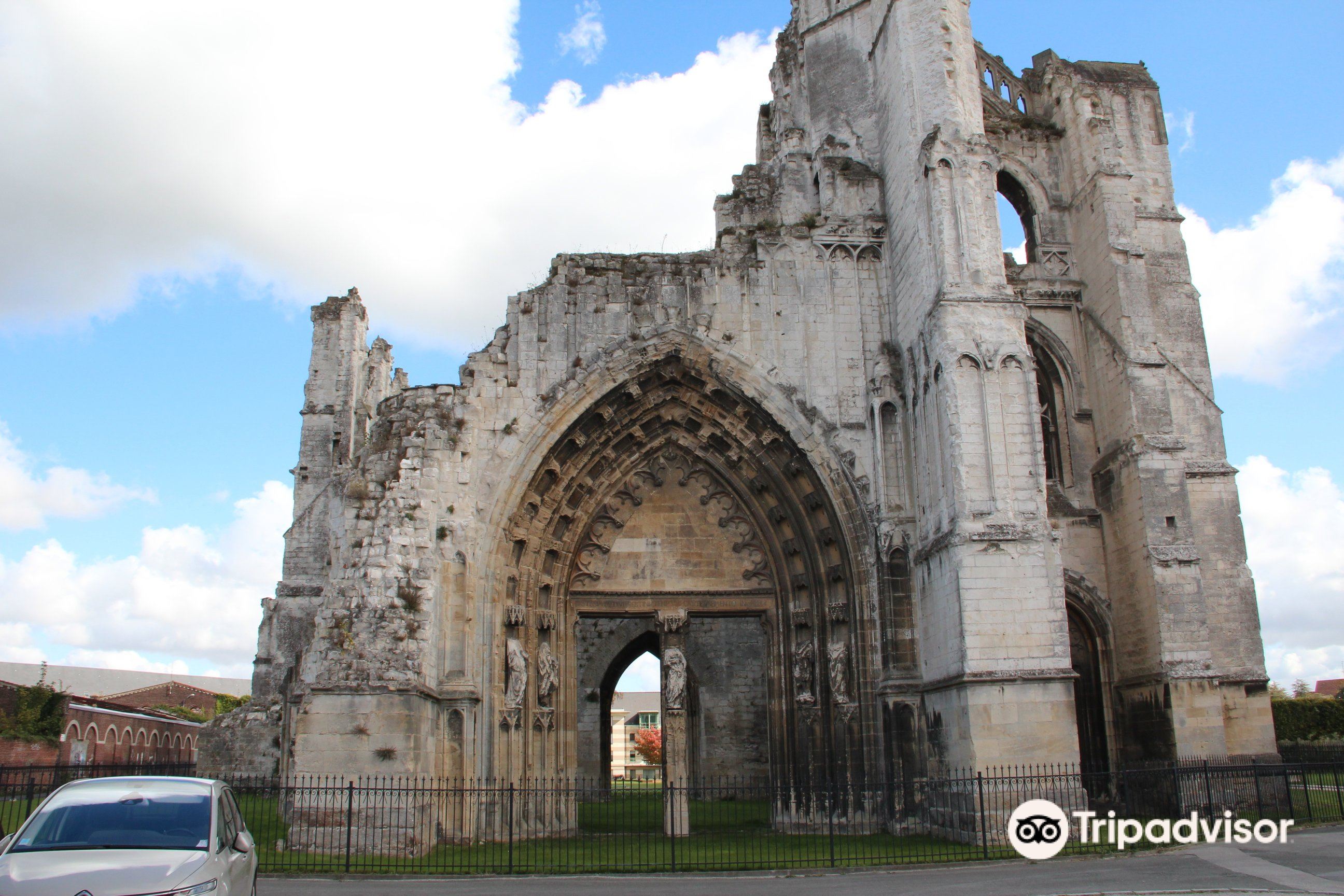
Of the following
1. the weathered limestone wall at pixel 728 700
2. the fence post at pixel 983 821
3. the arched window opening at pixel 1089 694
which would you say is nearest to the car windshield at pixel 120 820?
the fence post at pixel 983 821

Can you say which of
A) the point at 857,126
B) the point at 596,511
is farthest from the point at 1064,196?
the point at 596,511

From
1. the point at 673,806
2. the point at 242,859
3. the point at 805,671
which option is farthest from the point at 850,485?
the point at 242,859

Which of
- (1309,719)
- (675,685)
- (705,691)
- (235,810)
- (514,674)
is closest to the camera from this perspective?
(235,810)

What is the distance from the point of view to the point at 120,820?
564 cm

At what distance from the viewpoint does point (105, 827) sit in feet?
18.3

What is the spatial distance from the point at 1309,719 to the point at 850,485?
898 inches

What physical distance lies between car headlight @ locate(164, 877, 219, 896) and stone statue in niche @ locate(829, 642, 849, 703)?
10.9m

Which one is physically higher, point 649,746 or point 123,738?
point 123,738

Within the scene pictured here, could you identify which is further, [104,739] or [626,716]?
[626,716]

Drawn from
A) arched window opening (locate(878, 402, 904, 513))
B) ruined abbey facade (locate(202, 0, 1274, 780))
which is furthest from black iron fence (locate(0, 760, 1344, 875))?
arched window opening (locate(878, 402, 904, 513))

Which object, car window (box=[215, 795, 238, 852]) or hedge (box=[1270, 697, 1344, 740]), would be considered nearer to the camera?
car window (box=[215, 795, 238, 852])

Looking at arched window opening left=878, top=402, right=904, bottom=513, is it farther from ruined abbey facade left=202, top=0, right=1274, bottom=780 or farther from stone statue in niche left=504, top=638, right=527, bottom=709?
stone statue in niche left=504, top=638, right=527, bottom=709

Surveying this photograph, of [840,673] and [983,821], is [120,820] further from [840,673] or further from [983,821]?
[840,673]

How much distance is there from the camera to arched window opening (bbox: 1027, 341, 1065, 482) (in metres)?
17.7
